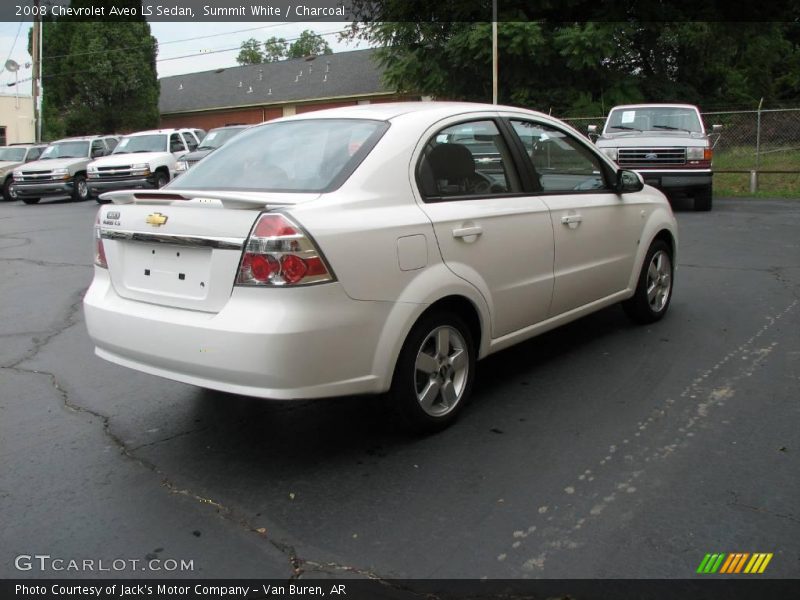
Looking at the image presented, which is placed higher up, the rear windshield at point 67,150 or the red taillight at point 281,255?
the rear windshield at point 67,150

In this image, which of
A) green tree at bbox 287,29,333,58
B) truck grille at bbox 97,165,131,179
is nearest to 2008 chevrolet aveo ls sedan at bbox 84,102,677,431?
truck grille at bbox 97,165,131,179

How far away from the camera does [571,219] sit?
17.0ft

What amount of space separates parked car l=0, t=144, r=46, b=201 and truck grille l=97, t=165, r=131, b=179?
5.82 metres

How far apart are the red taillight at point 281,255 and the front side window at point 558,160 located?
2021mm

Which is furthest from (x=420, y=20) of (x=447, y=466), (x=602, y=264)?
(x=447, y=466)

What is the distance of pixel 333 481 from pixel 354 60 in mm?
50028

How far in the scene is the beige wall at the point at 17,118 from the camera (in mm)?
47344

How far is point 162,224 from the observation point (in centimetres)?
393

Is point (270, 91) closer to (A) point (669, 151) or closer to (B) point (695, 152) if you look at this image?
(A) point (669, 151)

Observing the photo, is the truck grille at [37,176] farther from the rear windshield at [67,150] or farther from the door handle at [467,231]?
the door handle at [467,231]

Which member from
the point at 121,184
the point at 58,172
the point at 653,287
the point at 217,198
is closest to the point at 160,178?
the point at 121,184

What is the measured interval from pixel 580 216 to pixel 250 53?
96.0 m

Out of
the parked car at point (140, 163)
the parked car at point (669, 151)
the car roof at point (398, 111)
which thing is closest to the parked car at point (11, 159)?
the parked car at point (140, 163)

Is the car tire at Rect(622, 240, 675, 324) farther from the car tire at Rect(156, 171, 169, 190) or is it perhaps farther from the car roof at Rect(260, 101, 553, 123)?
the car tire at Rect(156, 171, 169, 190)
